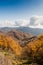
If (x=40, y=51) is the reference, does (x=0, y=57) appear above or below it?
above

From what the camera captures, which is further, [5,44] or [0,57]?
[5,44]

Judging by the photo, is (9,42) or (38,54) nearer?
(38,54)

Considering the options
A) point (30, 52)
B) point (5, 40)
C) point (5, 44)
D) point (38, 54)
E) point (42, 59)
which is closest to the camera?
point (42, 59)

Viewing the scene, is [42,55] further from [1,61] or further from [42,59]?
[1,61]

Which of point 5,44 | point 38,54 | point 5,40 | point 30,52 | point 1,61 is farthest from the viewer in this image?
point 5,40

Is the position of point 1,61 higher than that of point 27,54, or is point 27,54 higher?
point 1,61

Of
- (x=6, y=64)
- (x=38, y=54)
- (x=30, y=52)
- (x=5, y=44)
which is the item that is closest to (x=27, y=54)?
(x=30, y=52)

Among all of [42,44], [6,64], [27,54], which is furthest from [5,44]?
[6,64]

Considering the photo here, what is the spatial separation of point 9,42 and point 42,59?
39.9 m

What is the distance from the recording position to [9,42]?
96312mm

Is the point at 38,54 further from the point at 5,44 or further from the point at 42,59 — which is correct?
the point at 5,44

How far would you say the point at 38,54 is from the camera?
63.8 metres

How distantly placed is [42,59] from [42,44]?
30.3ft

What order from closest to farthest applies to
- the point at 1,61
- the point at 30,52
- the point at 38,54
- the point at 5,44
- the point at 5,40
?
the point at 1,61, the point at 38,54, the point at 30,52, the point at 5,44, the point at 5,40
